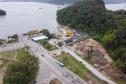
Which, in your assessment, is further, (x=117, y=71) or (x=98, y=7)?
(x=98, y=7)

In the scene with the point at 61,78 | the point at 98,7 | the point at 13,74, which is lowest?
the point at 61,78

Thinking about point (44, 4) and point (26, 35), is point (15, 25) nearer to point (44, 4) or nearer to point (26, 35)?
point (26, 35)

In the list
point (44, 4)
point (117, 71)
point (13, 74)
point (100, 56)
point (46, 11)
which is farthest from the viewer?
point (44, 4)

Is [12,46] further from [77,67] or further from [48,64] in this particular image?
[77,67]

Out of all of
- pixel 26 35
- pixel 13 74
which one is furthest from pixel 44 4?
pixel 13 74

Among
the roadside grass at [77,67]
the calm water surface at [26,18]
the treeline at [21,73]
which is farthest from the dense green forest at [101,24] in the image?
the treeline at [21,73]

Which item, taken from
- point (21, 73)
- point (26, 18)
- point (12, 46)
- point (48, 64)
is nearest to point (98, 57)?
point (48, 64)

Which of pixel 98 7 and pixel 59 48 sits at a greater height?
pixel 98 7
